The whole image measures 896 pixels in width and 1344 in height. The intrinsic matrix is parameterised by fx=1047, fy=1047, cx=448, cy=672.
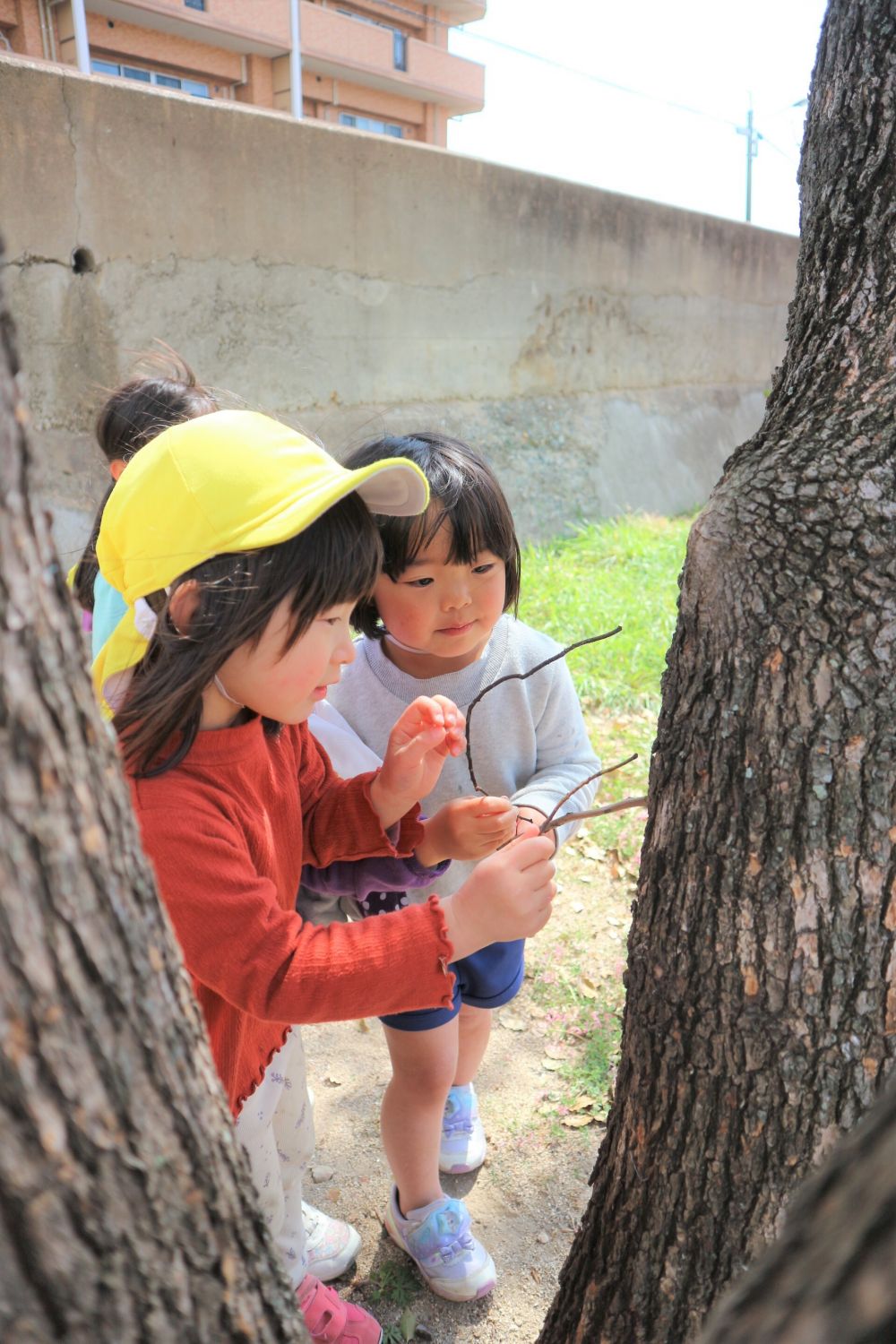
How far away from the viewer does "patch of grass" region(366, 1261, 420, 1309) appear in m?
1.94

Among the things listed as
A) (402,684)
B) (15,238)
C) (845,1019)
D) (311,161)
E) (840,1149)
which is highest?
(311,161)

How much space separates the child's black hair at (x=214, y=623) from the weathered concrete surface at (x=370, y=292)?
2947 mm

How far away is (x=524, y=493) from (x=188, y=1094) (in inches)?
244

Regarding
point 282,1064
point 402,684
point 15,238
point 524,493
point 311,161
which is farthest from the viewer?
point 524,493

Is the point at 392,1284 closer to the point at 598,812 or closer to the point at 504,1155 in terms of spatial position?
the point at 504,1155

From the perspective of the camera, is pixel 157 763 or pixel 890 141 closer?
pixel 890 141

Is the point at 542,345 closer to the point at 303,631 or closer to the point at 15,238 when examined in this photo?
the point at 15,238

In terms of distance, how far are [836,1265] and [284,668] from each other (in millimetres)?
1120

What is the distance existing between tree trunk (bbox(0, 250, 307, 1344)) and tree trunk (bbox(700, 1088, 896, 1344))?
306 mm

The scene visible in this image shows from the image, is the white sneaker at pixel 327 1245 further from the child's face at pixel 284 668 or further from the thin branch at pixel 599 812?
the child's face at pixel 284 668

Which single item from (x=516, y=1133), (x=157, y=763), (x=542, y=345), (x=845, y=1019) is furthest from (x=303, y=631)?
(x=542, y=345)

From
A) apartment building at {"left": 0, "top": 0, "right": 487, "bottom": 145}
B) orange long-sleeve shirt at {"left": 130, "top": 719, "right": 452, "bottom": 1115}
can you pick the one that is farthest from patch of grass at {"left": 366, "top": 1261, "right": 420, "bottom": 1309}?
apartment building at {"left": 0, "top": 0, "right": 487, "bottom": 145}

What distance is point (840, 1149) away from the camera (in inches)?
19.0

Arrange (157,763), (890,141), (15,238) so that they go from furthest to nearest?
(15,238) → (157,763) → (890,141)
